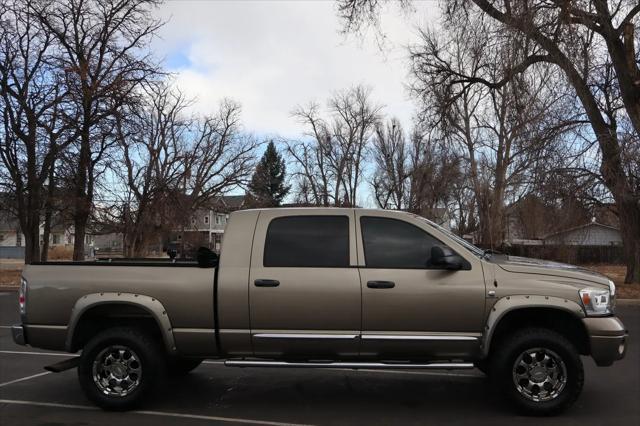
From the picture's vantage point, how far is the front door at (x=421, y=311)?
5480 mm

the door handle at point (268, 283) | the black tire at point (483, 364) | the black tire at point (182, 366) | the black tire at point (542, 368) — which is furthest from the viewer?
the black tire at point (182, 366)

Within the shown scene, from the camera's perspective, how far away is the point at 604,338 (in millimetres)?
5367

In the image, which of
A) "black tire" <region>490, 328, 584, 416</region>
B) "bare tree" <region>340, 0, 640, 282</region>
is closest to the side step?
"black tire" <region>490, 328, 584, 416</region>

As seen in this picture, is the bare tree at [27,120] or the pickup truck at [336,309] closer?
the pickup truck at [336,309]

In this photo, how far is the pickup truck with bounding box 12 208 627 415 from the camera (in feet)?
17.9

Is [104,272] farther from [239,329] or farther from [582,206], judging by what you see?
[582,206]

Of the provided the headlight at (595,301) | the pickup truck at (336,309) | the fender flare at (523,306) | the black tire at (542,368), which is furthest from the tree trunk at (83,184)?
the headlight at (595,301)

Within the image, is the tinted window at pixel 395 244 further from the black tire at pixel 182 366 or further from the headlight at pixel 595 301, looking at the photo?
the black tire at pixel 182 366

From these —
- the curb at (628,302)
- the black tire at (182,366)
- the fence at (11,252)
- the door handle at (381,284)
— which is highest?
the fence at (11,252)

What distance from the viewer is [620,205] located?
1841 cm

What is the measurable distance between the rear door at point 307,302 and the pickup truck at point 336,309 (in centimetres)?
1

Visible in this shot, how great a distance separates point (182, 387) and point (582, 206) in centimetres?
1647

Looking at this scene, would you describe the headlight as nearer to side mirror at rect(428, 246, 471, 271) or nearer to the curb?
side mirror at rect(428, 246, 471, 271)

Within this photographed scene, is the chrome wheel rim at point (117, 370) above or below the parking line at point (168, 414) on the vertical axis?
above
